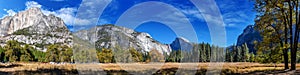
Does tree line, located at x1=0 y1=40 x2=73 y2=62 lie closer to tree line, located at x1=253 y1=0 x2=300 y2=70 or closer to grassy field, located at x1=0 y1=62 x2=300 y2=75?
grassy field, located at x1=0 y1=62 x2=300 y2=75

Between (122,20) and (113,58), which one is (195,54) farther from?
(122,20)

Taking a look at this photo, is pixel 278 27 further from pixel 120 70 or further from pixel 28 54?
pixel 28 54

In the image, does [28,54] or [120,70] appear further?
[28,54]

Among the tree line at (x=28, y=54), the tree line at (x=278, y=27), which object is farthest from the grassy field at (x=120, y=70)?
the tree line at (x=28, y=54)

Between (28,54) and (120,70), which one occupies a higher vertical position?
(28,54)

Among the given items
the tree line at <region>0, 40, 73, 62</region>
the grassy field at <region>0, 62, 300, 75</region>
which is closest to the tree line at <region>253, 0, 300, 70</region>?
the grassy field at <region>0, 62, 300, 75</region>

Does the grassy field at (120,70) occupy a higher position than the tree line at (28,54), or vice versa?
the tree line at (28,54)

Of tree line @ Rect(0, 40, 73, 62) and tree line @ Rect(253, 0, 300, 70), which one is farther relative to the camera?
tree line @ Rect(0, 40, 73, 62)

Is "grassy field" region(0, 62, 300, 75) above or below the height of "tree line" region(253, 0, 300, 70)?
below

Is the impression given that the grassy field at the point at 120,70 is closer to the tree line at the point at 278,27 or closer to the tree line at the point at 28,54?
the tree line at the point at 278,27

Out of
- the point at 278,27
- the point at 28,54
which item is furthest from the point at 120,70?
the point at 28,54

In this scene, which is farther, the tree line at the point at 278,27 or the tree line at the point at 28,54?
the tree line at the point at 28,54

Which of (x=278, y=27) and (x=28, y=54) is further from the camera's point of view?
(x=28, y=54)

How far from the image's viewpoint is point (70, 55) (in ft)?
303
